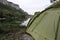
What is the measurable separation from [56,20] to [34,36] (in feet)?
3.91

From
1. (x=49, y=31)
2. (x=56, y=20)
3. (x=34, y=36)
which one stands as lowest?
(x=34, y=36)

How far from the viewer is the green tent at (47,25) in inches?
245

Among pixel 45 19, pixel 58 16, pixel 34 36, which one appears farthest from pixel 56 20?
pixel 34 36

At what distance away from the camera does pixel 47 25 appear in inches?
259

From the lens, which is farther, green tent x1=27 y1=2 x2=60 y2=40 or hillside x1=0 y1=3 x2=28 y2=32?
hillside x1=0 y1=3 x2=28 y2=32

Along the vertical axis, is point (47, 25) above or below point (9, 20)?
above

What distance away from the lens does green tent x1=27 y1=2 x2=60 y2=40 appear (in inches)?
245

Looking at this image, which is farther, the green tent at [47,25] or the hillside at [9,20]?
the hillside at [9,20]

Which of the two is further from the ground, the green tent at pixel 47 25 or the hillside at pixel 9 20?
the green tent at pixel 47 25

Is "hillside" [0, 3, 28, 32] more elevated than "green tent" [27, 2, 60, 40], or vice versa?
"green tent" [27, 2, 60, 40]

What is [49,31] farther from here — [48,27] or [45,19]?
[45,19]

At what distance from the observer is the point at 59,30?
611cm

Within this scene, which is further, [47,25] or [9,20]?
[9,20]

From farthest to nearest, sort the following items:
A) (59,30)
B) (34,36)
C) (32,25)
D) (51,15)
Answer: (32,25) < (34,36) < (51,15) < (59,30)
